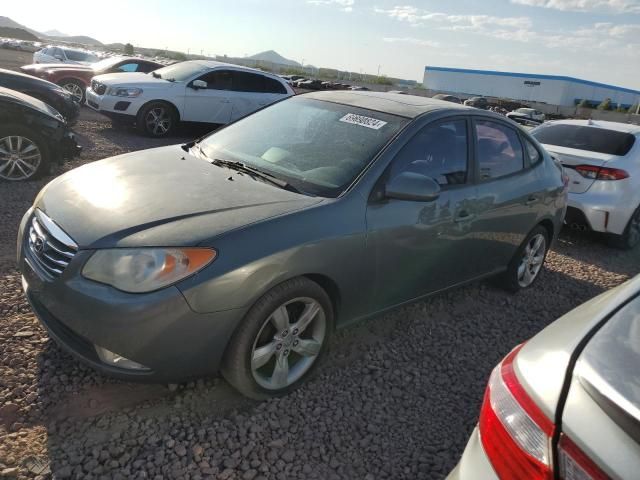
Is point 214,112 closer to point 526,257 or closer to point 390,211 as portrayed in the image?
point 526,257

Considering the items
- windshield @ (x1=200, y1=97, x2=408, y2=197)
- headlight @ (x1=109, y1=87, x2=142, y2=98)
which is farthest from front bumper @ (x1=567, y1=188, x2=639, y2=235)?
headlight @ (x1=109, y1=87, x2=142, y2=98)

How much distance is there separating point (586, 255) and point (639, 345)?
5.58 meters

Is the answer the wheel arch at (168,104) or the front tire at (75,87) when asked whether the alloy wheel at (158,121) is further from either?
the front tire at (75,87)

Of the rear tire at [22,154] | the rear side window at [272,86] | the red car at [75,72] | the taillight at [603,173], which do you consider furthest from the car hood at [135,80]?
the taillight at [603,173]

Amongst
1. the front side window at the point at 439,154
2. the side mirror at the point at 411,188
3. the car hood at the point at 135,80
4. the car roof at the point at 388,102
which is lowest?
the car hood at the point at 135,80

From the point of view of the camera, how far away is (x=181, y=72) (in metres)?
10.4

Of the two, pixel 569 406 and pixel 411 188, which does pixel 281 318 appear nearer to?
pixel 411 188

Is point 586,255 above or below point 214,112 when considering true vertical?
below

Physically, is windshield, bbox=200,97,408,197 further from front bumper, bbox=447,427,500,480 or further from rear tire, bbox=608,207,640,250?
rear tire, bbox=608,207,640,250

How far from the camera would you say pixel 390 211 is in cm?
306

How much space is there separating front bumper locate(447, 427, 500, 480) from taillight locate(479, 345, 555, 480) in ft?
0.08

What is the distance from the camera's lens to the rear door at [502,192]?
383 centimetres

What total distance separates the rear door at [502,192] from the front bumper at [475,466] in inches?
94.5

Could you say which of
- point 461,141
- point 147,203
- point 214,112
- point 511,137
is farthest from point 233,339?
point 214,112
